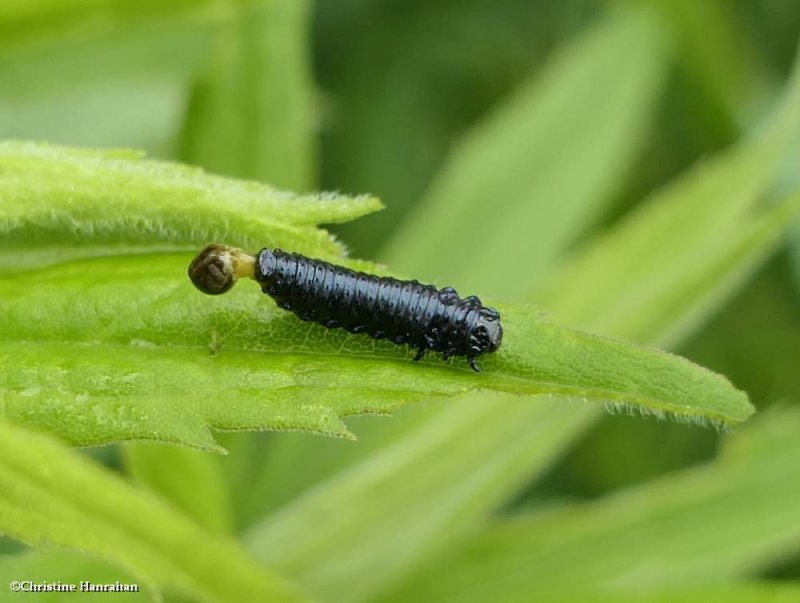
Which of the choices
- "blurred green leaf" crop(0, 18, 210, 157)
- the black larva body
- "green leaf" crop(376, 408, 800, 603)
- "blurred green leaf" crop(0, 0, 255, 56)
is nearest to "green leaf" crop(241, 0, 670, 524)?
"green leaf" crop(376, 408, 800, 603)

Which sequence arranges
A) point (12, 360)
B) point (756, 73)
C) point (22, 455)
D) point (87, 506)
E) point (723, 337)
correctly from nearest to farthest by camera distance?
1. point (22, 455)
2. point (87, 506)
3. point (12, 360)
4. point (723, 337)
5. point (756, 73)

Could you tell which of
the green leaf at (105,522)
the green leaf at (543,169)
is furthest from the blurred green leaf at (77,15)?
the green leaf at (105,522)

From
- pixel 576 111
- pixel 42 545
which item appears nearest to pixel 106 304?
pixel 42 545

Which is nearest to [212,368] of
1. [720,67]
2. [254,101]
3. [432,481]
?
[432,481]

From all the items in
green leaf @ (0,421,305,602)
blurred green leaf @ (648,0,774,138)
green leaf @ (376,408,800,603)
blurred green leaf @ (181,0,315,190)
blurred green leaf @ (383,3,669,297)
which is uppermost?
blurred green leaf @ (648,0,774,138)

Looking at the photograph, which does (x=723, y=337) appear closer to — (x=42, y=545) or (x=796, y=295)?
(x=796, y=295)

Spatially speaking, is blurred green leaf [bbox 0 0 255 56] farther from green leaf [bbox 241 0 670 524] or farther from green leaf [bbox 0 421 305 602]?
green leaf [bbox 0 421 305 602]

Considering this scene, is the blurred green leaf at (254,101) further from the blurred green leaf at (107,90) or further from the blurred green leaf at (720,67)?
the blurred green leaf at (720,67)
